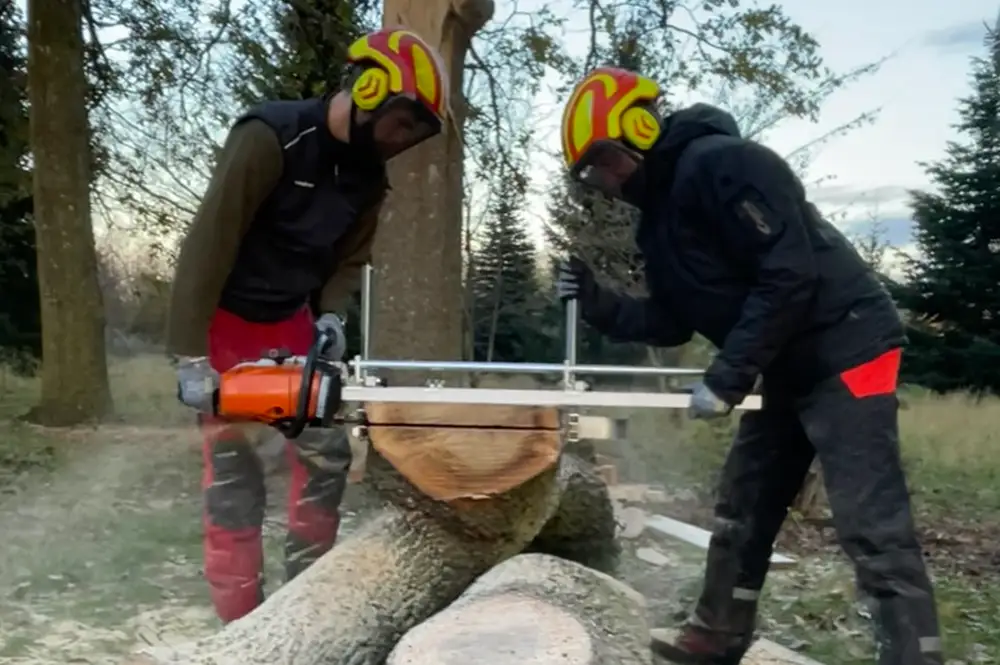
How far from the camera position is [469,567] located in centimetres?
270

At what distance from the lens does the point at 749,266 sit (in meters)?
2.35

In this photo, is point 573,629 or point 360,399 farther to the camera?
point 360,399

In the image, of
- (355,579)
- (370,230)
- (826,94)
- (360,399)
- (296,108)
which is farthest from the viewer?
(826,94)

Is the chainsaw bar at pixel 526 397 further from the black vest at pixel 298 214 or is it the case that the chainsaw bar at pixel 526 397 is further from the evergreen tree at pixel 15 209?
the evergreen tree at pixel 15 209

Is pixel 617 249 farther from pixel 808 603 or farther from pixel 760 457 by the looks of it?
pixel 760 457

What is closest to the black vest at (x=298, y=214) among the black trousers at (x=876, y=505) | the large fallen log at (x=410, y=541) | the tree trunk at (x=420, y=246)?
the large fallen log at (x=410, y=541)

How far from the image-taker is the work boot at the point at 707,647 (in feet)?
8.95

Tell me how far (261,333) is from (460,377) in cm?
87

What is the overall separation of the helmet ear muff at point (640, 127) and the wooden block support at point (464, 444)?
65 cm

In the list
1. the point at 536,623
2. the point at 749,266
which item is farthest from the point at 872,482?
the point at 536,623

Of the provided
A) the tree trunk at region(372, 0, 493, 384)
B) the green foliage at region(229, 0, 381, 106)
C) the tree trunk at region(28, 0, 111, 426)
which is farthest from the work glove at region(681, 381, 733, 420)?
the tree trunk at region(28, 0, 111, 426)

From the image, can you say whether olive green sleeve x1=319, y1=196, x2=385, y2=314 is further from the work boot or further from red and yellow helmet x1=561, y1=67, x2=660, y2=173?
the work boot

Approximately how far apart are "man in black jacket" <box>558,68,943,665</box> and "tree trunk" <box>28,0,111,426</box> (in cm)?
611

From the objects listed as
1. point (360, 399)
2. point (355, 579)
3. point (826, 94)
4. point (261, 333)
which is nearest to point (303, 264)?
point (261, 333)
